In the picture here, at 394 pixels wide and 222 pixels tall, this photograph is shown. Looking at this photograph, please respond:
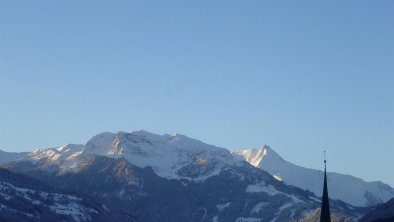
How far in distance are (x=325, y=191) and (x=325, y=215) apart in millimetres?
3652

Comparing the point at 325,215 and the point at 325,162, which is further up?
the point at 325,162

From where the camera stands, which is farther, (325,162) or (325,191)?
(325,162)

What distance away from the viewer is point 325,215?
347 feet

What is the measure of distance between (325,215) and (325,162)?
13.1 metres

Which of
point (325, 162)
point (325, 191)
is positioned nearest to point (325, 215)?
point (325, 191)

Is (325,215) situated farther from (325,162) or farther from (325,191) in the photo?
(325,162)

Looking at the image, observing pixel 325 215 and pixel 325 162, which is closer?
pixel 325 215

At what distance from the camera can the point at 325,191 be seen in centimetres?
10812

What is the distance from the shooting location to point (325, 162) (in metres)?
117
